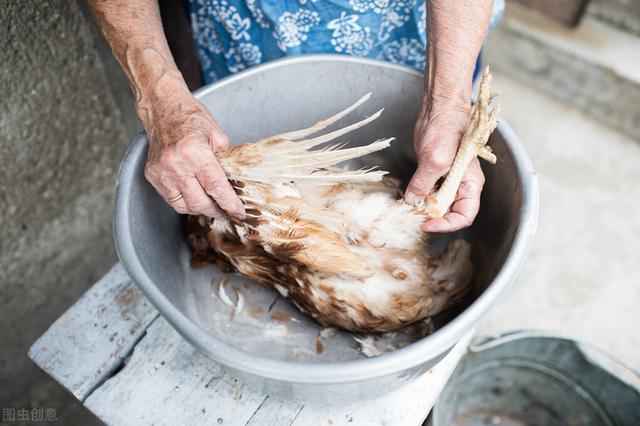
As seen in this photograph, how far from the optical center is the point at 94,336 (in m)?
0.97

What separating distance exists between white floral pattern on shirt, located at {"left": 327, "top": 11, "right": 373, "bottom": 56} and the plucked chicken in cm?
24

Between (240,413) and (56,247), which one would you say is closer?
(240,413)

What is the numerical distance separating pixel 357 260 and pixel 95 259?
3.74 feet

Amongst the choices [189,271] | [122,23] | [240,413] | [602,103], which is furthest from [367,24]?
[602,103]

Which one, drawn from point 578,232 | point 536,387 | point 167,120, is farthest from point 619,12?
point 167,120

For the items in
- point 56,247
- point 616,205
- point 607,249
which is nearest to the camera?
point 56,247

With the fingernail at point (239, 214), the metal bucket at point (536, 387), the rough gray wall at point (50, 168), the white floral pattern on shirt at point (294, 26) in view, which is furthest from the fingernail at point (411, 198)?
the rough gray wall at point (50, 168)

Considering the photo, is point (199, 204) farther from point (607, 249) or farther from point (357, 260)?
point (607, 249)

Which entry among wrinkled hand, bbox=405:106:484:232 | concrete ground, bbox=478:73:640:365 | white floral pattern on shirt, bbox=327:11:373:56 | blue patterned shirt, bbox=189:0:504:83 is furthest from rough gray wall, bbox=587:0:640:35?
wrinkled hand, bbox=405:106:484:232

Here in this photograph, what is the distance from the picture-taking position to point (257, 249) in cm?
91

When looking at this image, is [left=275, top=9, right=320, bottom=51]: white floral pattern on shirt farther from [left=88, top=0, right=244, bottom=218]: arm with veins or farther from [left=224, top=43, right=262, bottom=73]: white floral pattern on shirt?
[left=88, top=0, right=244, bottom=218]: arm with veins

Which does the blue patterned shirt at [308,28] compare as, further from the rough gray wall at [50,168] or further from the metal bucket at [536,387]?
the metal bucket at [536,387]

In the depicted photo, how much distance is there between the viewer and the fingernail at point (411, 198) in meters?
0.88

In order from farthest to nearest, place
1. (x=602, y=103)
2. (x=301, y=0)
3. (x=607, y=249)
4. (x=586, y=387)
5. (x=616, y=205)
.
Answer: (x=602, y=103)
(x=616, y=205)
(x=607, y=249)
(x=586, y=387)
(x=301, y=0)
